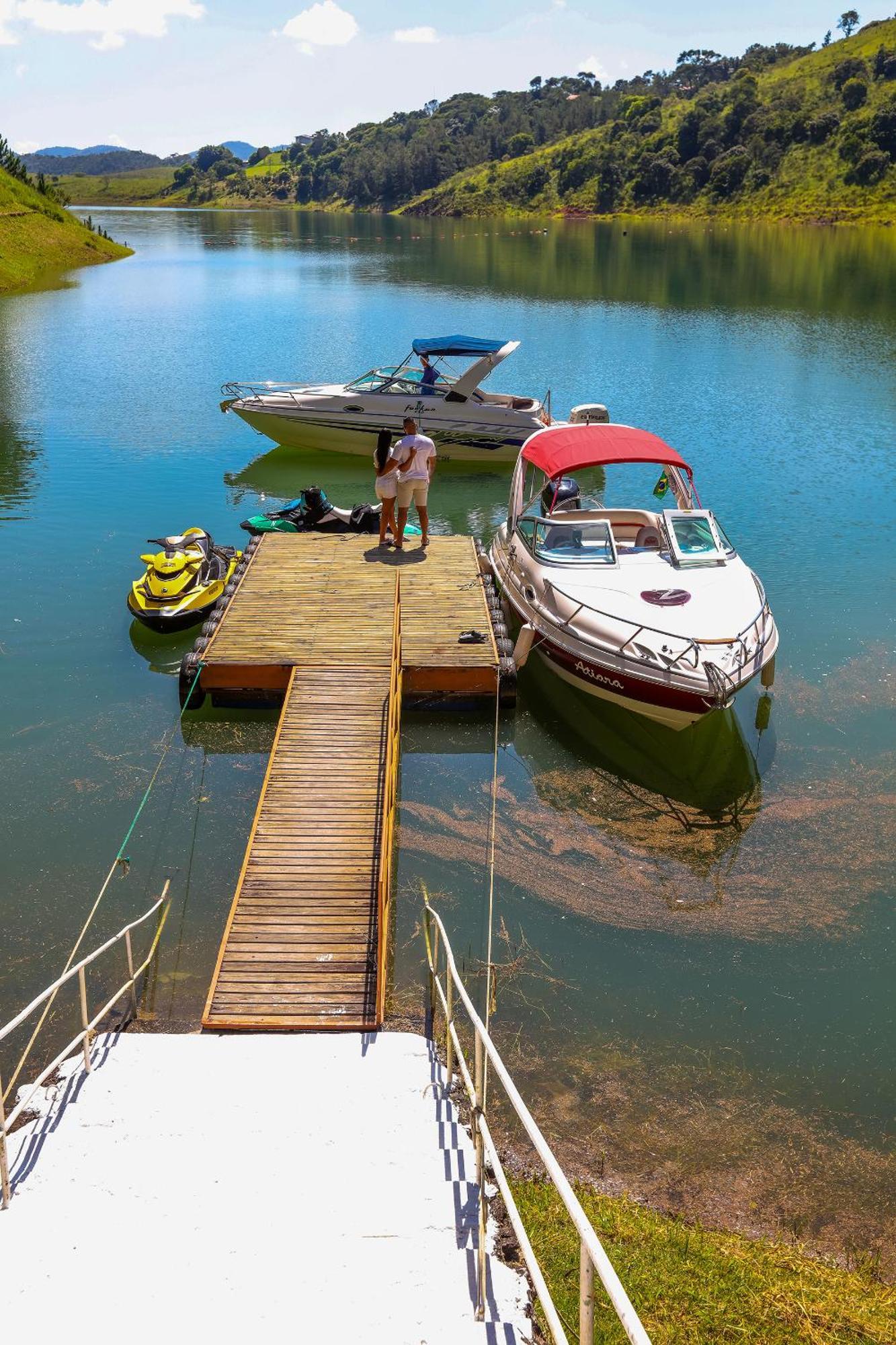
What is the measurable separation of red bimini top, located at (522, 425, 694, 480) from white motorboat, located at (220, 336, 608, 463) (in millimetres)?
9129

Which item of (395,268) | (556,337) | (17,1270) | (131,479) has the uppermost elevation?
(395,268)

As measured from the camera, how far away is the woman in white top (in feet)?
64.2

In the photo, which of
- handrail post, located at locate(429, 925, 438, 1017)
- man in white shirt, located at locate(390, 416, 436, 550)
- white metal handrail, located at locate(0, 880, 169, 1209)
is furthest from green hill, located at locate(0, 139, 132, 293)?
handrail post, located at locate(429, 925, 438, 1017)

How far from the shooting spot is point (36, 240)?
238ft

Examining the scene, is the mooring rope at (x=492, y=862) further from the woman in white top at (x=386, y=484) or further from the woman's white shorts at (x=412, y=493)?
the woman in white top at (x=386, y=484)

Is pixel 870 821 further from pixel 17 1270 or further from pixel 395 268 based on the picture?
pixel 395 268

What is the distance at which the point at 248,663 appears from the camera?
15.5 metres

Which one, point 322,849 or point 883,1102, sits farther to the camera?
point 322,849


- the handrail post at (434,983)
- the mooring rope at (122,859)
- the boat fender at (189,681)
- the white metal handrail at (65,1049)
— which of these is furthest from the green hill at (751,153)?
the white metal handrail at (65,1049)

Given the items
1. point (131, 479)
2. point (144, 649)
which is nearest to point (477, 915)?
point (144, 649)

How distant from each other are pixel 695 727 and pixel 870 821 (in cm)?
323

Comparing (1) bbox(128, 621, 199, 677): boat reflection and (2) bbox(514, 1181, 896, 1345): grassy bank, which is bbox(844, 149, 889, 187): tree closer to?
(1) bbox(128, 621, 199, 677): boat reflection

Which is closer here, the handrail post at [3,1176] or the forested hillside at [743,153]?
the handrail post at [3,1176]

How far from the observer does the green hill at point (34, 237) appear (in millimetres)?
65875
